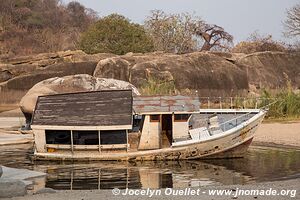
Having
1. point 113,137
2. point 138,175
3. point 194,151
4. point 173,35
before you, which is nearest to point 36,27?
point 173,35

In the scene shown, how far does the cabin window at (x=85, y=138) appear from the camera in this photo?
19844 mm

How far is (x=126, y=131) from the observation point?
1961 centimetres

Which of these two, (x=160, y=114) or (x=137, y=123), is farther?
(x=137, y=123)

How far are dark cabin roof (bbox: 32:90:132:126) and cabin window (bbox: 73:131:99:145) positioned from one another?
0.59 metres

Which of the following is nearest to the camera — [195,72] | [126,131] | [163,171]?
[163,171]

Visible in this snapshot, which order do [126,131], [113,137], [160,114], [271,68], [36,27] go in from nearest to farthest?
[126,131] < [113,137] < [160,114] < [271,68] < [36,27]

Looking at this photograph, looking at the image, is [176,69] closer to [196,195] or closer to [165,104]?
[165,104]

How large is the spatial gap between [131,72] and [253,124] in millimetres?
21381

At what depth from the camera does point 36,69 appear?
45906mm

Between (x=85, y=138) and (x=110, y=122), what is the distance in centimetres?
131


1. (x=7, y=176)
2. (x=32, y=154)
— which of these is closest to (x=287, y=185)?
(x=7, y=176)

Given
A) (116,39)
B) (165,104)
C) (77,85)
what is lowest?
(165,104)

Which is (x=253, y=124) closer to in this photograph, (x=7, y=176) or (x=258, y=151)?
(x=258, y=151)

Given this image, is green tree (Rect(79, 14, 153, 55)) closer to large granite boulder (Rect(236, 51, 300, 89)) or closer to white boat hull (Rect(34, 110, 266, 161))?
large granite boulder (Rect(236, 51, 300, 89))
